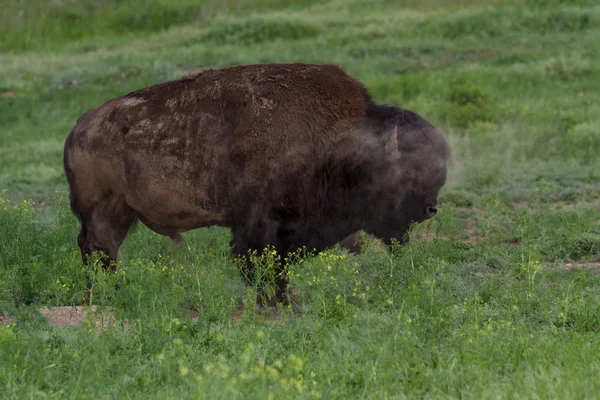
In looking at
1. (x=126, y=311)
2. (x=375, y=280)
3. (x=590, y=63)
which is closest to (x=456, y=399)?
(x=126, y=311)

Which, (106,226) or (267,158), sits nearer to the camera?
(267,158)

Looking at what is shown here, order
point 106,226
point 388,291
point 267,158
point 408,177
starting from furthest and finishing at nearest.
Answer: point 106,226 → point 408,177 → point 267,158 → point 388,291

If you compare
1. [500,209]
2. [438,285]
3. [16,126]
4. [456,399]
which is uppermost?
[456,399]

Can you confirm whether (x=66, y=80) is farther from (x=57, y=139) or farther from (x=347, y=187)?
(x=347, y=187)

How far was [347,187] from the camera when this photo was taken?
7645 mm

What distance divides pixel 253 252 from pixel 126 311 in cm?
130

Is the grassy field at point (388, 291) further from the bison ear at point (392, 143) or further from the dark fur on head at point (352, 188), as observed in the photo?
the bison ear at point (392, 143)

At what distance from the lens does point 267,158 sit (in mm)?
7355

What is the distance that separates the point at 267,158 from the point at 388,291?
1.38 m

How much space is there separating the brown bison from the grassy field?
0.40 meters

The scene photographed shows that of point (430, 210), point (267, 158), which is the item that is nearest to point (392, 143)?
point (430, 210)

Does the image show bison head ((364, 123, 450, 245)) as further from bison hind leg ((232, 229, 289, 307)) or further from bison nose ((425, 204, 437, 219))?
bison hind leg ((232, 229, 289, 307))

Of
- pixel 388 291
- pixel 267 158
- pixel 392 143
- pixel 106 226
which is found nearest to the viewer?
pixel 388 291

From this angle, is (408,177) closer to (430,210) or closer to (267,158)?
(430,210)
